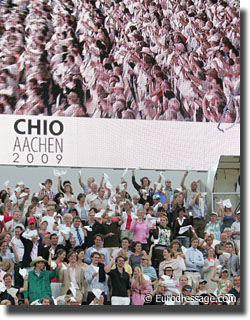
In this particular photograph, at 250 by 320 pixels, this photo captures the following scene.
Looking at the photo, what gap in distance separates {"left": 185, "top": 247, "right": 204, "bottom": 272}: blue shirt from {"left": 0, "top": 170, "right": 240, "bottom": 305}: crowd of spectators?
2 cm

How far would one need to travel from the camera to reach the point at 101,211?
13.9 metres

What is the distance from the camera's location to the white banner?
13742 mm

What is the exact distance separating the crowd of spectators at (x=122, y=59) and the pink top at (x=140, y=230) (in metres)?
1.63

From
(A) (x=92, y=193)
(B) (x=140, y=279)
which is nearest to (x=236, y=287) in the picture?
(B) (x=140, y=279)

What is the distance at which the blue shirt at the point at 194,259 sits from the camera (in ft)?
46.2

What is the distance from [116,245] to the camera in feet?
45.4

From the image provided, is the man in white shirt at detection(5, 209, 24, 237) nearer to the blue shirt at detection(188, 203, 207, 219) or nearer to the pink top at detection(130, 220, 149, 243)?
the pink top at detection(130, 220, 149, 243)

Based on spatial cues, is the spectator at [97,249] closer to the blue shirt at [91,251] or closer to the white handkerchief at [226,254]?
the blue shirt at [91,251]

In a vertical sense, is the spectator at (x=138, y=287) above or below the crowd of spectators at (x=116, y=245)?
below

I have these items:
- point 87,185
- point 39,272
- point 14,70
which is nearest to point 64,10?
point 14,70

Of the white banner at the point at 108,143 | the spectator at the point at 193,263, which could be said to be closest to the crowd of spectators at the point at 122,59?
the white banner at the point at 108,143

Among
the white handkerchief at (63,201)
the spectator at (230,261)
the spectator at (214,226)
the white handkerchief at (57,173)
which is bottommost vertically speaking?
the spectator at (230,261)

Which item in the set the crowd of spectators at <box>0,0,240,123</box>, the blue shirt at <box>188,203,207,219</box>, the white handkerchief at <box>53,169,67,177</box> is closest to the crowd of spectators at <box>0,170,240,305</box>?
the blue shirt at <box>188,203,207,219</box>

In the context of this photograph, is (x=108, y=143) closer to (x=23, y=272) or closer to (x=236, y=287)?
(x=23, y=272)
